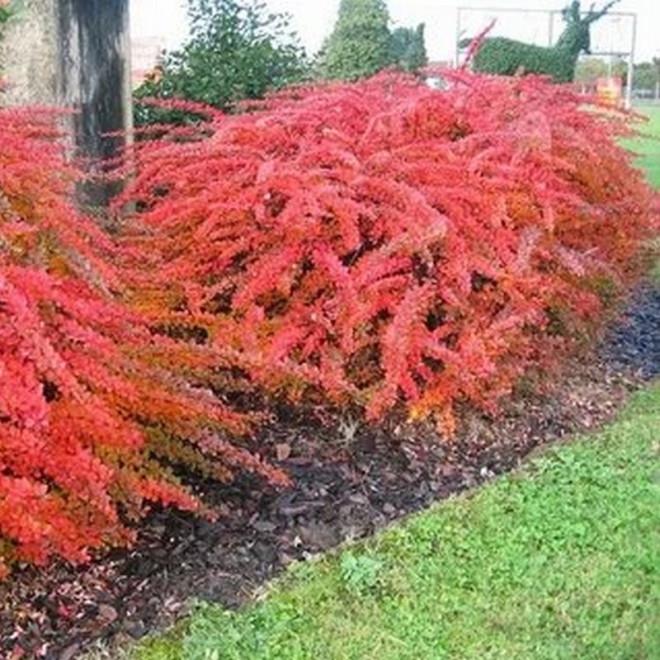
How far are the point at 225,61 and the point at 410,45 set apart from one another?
1486cm

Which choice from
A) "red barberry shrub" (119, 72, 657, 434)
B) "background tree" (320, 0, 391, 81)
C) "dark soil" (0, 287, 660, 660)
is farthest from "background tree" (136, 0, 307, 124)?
"background tree" (320, 0, 391, 81)

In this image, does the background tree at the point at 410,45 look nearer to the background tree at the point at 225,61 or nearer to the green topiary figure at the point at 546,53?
the green topiary figure at the point at 546,53

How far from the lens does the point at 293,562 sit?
3.11 m

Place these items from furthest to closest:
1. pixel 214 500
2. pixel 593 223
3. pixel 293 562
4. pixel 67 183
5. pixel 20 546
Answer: pixel 593 223 → pixel 67 183 → pixel 214 500 → pixel 293 562 → pixel 20 546

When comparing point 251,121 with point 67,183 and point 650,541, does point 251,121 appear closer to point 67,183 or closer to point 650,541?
point 67,183

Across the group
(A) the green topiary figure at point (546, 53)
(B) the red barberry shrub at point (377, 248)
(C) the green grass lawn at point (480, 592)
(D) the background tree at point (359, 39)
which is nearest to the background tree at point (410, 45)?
(A) the green topiary figure at point (546, 53)

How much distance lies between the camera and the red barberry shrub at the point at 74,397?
271 centimetres

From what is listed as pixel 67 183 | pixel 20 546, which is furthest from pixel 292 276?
pixel 20 546

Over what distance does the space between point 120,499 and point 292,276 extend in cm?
112

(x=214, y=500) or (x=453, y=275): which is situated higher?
(x=453, y=275)

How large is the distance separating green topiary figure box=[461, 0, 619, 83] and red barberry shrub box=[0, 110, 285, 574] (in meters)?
16.5

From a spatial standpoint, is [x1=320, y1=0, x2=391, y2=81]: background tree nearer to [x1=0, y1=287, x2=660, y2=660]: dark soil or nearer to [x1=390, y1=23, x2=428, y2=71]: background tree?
[x1=390, y1=23, x2=428, y2=71]: background tree

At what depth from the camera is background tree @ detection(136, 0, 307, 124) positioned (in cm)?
711

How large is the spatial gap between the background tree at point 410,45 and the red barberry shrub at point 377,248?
16.0 m
